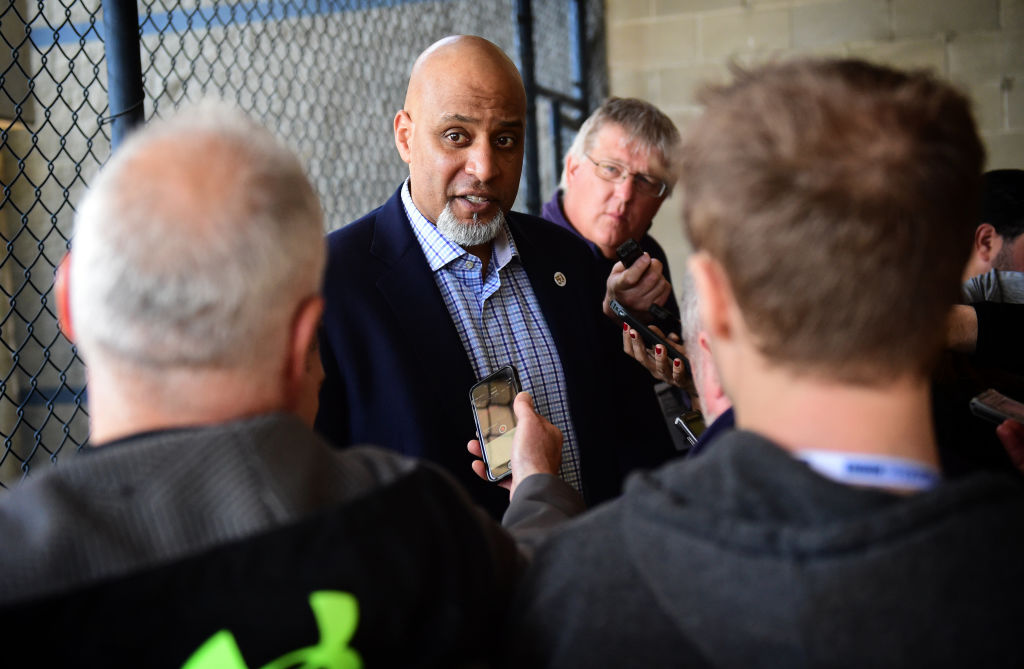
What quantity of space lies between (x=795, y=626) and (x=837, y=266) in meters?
0.29

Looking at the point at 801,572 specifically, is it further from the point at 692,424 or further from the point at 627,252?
the point at 627,252

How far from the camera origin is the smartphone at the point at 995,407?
5.18ft

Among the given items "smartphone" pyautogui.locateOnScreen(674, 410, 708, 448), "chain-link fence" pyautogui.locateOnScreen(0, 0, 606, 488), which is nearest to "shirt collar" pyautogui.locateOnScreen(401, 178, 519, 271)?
"smartphone" pyautogui.locateOnScreen(674, 410, 708, 448)

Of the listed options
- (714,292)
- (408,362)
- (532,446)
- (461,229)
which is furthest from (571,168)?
(714,292)

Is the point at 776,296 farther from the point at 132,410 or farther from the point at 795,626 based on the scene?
the point at 132,410

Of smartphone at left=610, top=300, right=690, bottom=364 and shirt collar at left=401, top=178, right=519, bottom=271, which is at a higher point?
shirt collar at left=401, top=178, right=519, bottom=271

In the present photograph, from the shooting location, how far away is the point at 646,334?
2008 millimetres

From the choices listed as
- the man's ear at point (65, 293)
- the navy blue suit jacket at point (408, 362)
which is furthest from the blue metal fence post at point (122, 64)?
the man's ear at point (65, 293)

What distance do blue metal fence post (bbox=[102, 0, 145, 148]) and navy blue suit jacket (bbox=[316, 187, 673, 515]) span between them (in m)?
0.46

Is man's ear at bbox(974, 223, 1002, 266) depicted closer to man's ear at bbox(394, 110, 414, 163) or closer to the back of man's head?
the back of man's head

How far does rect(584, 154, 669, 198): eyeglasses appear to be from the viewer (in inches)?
107

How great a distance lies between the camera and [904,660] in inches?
26.4

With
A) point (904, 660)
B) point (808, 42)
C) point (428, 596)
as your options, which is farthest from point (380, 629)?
point (808, 42)

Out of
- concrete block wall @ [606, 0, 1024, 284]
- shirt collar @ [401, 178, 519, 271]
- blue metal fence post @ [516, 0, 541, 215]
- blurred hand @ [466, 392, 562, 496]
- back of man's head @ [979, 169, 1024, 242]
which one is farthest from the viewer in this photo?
concrete block wall @ [606, 0, 1024, 284]
